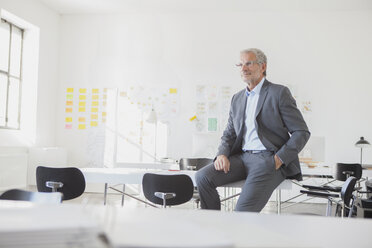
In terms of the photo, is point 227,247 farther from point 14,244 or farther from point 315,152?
point 315,152

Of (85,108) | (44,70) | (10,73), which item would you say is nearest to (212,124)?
(85,108)

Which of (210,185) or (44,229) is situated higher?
(44,229)

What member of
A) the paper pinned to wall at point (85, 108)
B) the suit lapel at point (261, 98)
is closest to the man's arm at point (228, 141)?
the suit lapel at point (261, 98)

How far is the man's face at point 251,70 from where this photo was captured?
2.52m

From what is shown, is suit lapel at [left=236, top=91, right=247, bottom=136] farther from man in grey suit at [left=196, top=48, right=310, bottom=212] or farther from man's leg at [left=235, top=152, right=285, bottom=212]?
man's leg at [left=235, top=152, right=285, bottom=212]

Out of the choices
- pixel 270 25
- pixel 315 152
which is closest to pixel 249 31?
pixel 270 25

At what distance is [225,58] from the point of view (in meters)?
7.10

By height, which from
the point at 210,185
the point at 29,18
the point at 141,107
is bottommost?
the point at 210,185

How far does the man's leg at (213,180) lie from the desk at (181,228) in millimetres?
1456

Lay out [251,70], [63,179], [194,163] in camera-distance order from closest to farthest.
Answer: [251,70], [63,179], [194,163]

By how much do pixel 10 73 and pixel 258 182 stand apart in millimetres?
5548

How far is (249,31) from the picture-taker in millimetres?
7090

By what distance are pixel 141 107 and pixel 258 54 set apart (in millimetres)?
4806

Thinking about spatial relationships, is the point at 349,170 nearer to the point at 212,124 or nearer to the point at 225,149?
the point at 212,124
